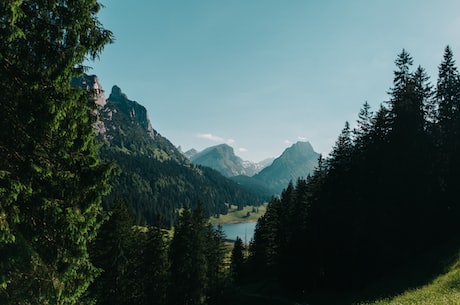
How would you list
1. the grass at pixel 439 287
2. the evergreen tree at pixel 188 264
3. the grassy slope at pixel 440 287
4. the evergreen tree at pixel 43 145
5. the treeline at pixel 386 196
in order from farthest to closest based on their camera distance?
1. the evergreen tree at pixel 188 264
2. the treeline at pixel 386 196
3. the grassy slope at pixel 440 287
4. the grass at pixel 439 287
5. the evergreen tree at pixel 43 145

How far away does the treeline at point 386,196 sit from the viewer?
38.4 meters

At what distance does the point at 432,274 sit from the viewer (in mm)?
28891

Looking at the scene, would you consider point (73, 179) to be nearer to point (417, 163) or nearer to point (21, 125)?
point (21, 125)

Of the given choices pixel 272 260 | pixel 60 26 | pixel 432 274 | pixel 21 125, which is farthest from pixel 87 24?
pixel 272 260

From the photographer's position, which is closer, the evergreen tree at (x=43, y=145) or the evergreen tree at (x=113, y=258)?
the evergreen tree at (x=43, y=145)

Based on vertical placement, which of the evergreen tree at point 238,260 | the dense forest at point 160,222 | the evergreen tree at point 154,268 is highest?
the dense forest at point 160,222

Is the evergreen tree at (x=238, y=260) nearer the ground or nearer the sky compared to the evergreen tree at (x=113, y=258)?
nearer the ground

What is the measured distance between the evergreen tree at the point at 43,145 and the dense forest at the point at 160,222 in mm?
44

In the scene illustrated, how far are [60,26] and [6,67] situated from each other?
91.6 inches

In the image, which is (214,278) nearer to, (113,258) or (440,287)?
(113,258)

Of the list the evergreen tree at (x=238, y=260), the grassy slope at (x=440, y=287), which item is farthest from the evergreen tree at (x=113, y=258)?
the evergreen tree at (x=238, y=260)

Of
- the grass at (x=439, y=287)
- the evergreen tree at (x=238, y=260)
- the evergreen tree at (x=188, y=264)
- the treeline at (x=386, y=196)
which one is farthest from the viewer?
the evergreen tree at (x=238, y=260)

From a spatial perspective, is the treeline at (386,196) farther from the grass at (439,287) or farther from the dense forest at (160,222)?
Answer: the grass at (439,287)

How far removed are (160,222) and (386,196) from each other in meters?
29.9
